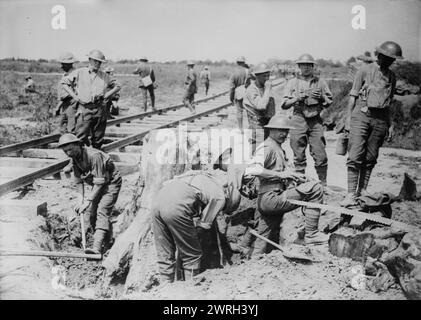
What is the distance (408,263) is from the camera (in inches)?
148

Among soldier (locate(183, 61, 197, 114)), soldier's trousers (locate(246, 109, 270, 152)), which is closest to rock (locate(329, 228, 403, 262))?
soldier's trousers (locate(246, 109, 270, 152))

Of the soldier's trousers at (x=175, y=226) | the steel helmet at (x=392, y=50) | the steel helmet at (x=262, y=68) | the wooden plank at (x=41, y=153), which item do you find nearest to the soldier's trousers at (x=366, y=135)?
the steel helmet at (x=392, y=50)

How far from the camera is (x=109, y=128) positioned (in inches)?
392

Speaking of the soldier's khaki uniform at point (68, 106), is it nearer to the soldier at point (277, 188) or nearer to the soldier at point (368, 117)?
the soldier at point (277, 188)

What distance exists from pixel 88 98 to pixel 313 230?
4.28m

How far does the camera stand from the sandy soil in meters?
4.14

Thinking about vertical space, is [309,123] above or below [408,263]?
above

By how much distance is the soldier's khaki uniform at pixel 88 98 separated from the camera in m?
7.05

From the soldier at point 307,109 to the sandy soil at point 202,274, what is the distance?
0.76 meters

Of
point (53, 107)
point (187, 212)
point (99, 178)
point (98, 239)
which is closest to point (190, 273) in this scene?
point (187, 212)

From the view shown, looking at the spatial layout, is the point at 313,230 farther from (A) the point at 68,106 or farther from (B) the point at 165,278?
(A) the point at 68,106

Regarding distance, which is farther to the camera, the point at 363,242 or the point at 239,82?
the point at 239,82

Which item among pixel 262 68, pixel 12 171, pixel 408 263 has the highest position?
pixel 262 68

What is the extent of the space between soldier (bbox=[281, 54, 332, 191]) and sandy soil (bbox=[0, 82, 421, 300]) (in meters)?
0.76
